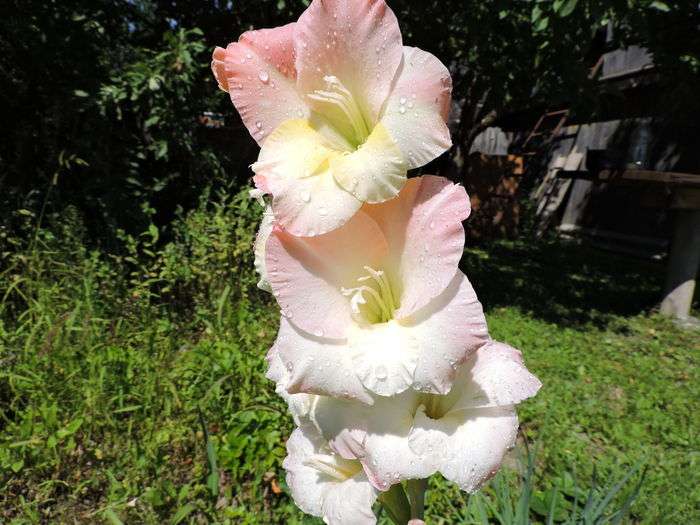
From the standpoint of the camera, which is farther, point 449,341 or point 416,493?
point 416,493

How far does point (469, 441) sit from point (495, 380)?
110 mm

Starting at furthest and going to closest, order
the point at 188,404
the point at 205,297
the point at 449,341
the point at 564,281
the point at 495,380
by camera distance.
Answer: the point at 564,281 < the point at 205,297 < the point at 188,404 < the point at 495,380 < the point at 449,341

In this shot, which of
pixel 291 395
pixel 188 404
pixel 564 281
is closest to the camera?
Answer: pixel 291 395

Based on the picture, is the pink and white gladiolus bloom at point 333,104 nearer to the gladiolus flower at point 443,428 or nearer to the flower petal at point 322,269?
the flower petal at point 322,269

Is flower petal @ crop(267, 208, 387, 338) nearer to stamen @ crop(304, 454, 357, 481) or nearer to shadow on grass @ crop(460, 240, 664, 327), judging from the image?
stamen @ crop(304, 454, 357, 481)

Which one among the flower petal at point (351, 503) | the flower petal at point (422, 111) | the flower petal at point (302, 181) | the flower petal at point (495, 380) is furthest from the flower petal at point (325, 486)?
the flower petal at point (422, 111)

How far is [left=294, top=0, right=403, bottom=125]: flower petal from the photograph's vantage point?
0.75 metres

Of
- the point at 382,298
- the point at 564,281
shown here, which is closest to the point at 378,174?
the point at 382,298

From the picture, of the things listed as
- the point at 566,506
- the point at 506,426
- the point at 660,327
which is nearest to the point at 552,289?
the point at 660,327

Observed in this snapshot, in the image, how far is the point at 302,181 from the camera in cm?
77

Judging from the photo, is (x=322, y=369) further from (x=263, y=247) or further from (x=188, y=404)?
(x=188, y=404)

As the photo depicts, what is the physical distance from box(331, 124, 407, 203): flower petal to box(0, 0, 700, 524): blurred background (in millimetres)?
1245

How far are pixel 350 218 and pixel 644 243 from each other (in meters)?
10.8

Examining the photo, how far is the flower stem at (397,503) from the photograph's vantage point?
36.5 inches
